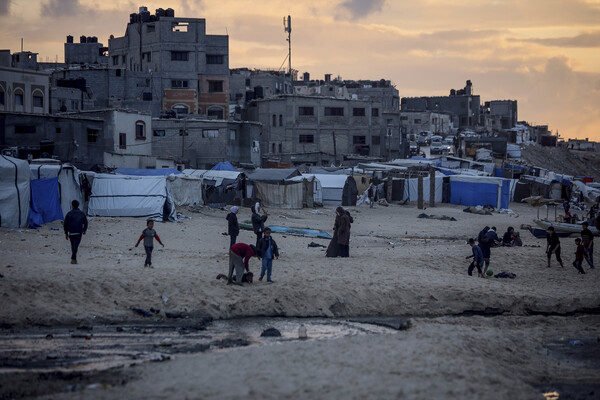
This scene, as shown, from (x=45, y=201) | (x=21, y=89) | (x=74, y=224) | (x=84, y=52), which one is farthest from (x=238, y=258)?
(x=84, y=52)

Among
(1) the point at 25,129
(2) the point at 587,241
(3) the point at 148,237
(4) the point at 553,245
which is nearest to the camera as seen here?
(3) the point at 148,237

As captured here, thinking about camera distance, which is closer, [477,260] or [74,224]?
[74,224]

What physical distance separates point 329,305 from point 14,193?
12684mm

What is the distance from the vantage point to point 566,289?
63.6ft

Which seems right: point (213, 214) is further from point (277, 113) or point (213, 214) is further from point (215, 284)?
point (277, 113)

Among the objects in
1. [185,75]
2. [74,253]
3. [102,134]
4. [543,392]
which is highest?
[185,75]

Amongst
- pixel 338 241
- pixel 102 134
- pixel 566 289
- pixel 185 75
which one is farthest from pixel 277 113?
pixel 566 289

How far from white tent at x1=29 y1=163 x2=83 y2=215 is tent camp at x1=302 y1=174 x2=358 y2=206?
16.4m

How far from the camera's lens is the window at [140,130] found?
4617 centimetres

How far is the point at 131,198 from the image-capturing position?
29.8 meters

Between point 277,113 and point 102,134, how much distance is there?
23.3 metres

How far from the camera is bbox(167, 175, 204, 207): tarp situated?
113 feet

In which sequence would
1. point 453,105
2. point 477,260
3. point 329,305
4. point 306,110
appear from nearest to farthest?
point 329,305
point 477,260
point 306,110
point 453,105

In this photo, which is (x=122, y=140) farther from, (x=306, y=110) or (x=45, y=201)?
(x=306, y=110)
